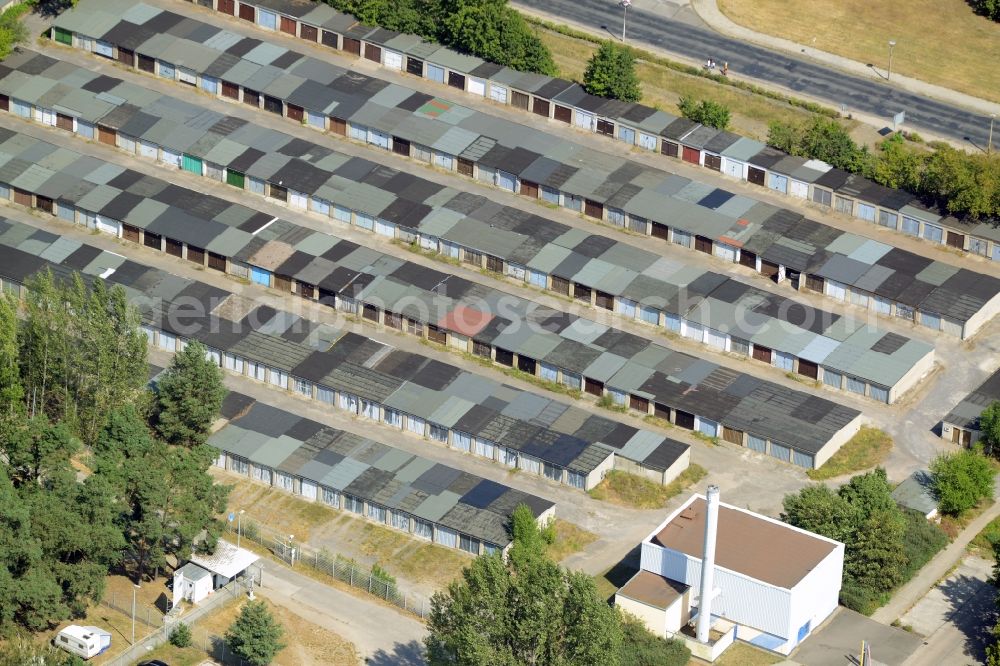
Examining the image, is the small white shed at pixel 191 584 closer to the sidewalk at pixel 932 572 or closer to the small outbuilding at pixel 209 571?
the small outbuilding at pixel 209 571

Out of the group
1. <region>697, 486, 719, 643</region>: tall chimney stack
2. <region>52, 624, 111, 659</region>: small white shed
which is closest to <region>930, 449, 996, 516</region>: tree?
<region>697, 486, 719, 643</region>: tall chimney stack

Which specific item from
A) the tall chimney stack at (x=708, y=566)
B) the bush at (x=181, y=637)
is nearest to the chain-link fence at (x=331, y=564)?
the bush at (x=181, y=637)

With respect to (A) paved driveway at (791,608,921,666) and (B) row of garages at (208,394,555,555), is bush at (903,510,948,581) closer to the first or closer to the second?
(A) paved driveway at (791,608,921,666)

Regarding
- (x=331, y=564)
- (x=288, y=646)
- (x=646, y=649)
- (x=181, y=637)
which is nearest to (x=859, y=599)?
(x=646, y=649)

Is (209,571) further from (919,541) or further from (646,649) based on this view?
(919,541)

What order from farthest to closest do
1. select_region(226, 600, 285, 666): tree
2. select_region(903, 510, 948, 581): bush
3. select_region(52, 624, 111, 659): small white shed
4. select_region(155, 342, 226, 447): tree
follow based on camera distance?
select_region(155, 342, 226, 447): tree
select_region(903, 510, 948, 581): bush
select_region(52, 624, 111, 659): small white shed
select_region(226, 600, 285, 666): tree

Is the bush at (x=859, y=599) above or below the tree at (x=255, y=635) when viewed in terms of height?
below
